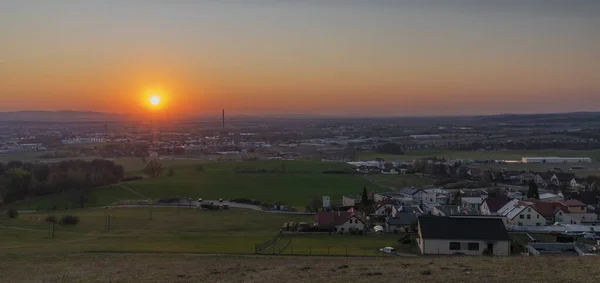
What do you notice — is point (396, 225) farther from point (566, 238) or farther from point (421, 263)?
point (421, 263)

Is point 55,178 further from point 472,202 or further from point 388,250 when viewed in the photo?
point 388,250

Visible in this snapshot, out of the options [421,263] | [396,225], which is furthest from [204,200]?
[421,263]

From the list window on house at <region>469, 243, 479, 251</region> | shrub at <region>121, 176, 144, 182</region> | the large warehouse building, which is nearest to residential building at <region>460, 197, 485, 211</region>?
window on house at <region>469, 243, 479, 251</region>

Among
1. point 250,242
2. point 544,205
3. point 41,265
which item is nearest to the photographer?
point 41,265

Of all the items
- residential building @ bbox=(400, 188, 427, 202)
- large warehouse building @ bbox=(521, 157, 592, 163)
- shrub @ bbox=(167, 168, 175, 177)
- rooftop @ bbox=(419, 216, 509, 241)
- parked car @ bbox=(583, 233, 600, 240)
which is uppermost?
rooftop @ bbox=(419, 216, 509, 241)

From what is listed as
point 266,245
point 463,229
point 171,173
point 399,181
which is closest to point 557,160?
point 399,181

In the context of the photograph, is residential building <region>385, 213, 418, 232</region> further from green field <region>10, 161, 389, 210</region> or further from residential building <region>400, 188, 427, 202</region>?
green field <region>10, 161, 389, 210</region>

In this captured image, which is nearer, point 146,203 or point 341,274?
point 341,274
